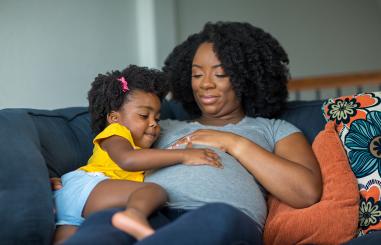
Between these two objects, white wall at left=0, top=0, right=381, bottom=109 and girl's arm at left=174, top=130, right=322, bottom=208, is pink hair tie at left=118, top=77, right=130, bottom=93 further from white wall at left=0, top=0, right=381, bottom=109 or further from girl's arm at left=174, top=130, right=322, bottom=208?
white wall at left=0, top=0, right=381, bottom=109

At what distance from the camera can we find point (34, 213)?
1.45m

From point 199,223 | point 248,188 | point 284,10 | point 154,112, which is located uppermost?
point 284,10

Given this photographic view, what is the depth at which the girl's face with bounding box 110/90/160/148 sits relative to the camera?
5.91 feet

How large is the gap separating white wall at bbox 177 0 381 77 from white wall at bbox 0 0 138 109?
1.10 metres

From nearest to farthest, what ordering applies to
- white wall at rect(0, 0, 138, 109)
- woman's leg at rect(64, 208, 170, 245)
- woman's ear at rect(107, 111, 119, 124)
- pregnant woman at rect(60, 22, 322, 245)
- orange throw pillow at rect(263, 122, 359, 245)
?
1. woman's leg at rect(64, 208, 170, 245)
2. pregnant woman at rect(60, 22, 322, 245)
3. orange throw pillow at rect(263, 122, 359, 245)
4. woman's ear at rect(107, 111, 119, 124)
5. white wall at rect(0, 0, 138, 109)

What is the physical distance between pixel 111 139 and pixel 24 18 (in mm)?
1020

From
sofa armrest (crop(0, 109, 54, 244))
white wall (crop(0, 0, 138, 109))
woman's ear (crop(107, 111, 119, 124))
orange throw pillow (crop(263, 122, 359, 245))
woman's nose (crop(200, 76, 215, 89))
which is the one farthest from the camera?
white wall (crop(0, 0, 138, 109))

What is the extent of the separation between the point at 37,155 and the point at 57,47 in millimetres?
1111

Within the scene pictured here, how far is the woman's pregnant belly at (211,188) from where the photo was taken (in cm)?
161

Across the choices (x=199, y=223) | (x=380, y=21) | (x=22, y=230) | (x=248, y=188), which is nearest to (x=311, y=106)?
(x=248, y=188)

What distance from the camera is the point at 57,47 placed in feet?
8.53

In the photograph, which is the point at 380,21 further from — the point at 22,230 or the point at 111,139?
the point at 22,230

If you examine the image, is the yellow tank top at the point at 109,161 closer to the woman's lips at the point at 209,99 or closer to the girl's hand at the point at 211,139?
the girl's hand at the point at 211,139

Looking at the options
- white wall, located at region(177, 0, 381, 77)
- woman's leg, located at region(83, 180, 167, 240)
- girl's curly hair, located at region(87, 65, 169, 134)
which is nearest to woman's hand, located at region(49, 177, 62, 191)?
woman's leg, located at region(83, 180, 167, 240)
